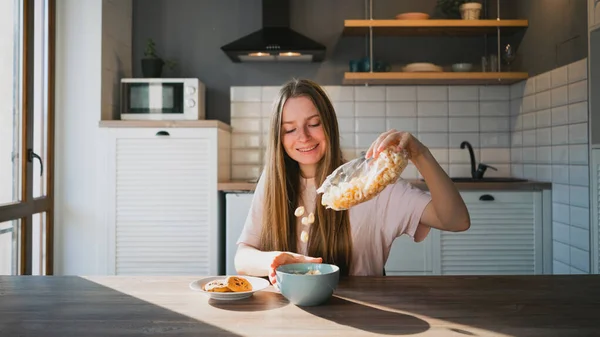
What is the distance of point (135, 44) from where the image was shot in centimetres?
385

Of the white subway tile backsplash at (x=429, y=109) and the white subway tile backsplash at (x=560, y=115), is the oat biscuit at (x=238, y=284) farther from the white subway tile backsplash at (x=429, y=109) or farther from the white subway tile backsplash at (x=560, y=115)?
the white subway tile backsplash at (x=429, y=109)

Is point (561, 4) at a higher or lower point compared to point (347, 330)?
higher

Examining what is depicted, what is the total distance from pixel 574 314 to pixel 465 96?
290cm

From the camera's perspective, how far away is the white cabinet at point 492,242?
3.20 metres

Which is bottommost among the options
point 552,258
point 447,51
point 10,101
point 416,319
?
point 552,258

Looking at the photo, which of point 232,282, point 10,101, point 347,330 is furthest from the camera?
point 10,101

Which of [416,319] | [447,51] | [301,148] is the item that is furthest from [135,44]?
[416,319]

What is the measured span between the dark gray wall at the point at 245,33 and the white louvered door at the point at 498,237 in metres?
1.09

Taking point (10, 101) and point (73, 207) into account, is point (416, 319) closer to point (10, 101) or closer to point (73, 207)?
point (10, 101)

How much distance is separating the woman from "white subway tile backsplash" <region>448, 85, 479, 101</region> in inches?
90.7

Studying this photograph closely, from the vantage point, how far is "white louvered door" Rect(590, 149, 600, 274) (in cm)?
266

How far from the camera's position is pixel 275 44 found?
3383 millimetres

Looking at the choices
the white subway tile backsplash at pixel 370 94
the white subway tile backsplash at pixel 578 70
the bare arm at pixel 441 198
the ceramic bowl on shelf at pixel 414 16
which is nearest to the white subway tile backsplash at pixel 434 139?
the white subway tile backsplash at pixel 370 94

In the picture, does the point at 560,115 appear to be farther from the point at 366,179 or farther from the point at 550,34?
the point at 366,179
